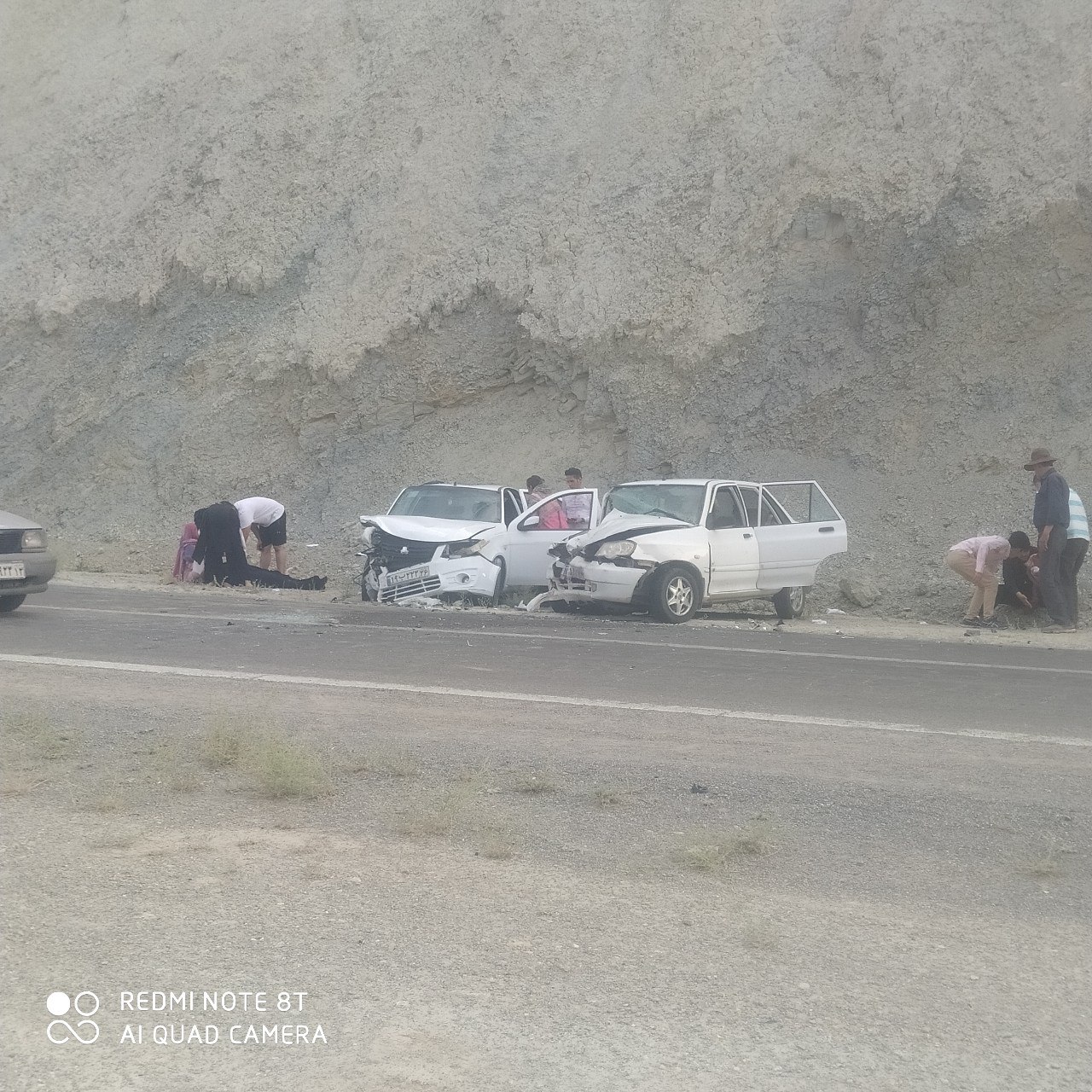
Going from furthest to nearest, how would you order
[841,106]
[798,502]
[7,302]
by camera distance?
[7,302] < [841,106] < [798,502]

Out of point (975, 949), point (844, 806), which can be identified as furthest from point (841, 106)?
point (975, 949)

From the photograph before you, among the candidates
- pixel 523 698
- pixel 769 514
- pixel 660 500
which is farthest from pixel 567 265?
pixel 523 698

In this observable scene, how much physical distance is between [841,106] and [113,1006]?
967 inches

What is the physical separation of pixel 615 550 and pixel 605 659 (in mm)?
3605

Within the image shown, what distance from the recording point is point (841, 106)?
82.9ft

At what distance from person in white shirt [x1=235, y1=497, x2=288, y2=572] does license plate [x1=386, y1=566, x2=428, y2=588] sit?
10.4ft

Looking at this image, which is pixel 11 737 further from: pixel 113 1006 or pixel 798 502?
pixel 798 502

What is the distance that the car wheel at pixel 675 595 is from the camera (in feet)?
47.3

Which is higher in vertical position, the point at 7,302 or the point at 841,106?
the point at 841,106

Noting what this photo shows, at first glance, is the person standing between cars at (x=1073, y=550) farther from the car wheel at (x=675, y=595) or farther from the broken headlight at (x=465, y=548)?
the broken headlight at (x=465, y=548)

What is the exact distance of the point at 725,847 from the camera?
529 cm

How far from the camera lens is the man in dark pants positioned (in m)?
14.9

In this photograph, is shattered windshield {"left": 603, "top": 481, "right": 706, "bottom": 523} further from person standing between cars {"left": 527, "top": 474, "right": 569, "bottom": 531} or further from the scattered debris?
the scattered debris

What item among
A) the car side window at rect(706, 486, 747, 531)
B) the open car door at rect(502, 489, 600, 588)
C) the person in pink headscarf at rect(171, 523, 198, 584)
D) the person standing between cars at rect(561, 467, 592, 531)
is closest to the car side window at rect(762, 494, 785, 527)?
the car side window at rect(706, 486, 747, 531)
